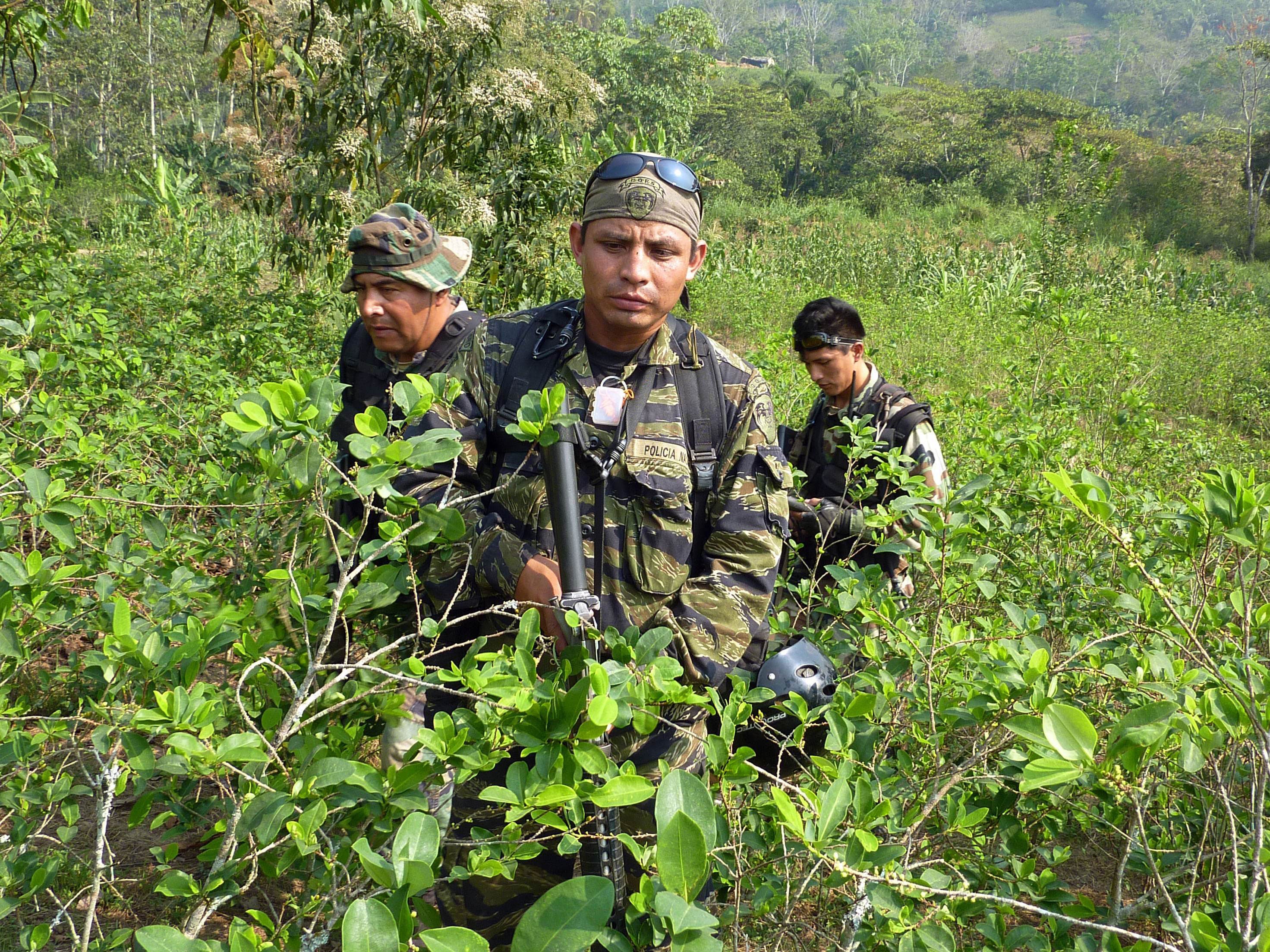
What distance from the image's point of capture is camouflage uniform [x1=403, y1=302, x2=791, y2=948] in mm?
1612

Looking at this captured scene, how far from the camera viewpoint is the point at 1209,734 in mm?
1108

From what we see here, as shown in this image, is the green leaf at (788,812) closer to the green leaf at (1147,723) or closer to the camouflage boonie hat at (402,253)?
the green leaf at (1147,723)

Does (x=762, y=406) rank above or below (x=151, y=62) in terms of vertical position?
below

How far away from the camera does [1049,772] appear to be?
0.95 metres

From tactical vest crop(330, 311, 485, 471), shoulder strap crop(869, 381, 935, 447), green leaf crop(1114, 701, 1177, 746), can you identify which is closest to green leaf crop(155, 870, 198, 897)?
green leaf crop(1114, 701, 1177, 746)

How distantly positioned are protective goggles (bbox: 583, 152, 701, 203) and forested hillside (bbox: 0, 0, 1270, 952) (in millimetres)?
627

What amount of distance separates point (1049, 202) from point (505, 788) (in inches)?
489

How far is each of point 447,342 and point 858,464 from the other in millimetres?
1434

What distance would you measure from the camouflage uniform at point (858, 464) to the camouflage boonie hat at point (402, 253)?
1.25m

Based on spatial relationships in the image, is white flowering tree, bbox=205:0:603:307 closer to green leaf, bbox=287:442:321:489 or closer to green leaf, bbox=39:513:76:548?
green leaf, bbox=39:513:76:548

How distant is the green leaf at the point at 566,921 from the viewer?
28.6 inches

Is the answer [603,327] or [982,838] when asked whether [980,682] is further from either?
[603,327]

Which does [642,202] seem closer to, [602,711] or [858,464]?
[602,711]

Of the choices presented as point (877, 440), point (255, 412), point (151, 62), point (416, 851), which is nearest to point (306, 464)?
point (255, 412)
